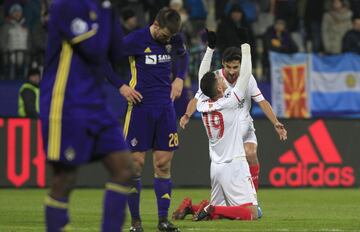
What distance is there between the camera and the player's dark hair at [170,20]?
34.2ft

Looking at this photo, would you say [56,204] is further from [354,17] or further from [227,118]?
[354,17]

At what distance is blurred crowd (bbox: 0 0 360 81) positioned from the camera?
2231 cm

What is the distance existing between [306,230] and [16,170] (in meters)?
8.39

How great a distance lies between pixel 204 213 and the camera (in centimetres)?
1200

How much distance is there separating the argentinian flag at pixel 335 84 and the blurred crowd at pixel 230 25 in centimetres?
78

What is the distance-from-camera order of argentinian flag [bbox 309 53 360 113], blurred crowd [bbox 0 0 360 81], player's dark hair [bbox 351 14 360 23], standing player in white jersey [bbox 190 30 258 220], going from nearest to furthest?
standing player in white jersey [bbox 190 30 258 220] → argentinian flag [bbox 309 53 360 113] → blurred crowd [bbox 0 0 360 81] → player's dark hair [bbox 351 14 360 23]

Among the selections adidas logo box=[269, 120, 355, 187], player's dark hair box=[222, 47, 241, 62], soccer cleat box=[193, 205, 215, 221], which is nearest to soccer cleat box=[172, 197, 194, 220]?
soccer cleat box=[193, 205, 215, 221]

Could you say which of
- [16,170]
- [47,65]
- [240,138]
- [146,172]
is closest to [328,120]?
[146,172]

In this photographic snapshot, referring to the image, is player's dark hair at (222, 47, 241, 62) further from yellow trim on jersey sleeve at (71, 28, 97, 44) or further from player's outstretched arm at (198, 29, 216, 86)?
yellow trim on jersey sleeve at (71, 28, 97, 44)

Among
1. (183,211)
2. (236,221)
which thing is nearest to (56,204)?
(236,221)

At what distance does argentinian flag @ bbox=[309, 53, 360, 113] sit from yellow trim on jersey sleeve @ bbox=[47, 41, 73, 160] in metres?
14.8

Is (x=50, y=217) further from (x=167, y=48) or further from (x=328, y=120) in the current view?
(x=328, y=120)

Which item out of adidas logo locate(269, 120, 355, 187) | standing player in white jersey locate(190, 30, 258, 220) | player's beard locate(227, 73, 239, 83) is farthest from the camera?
adidas logo locate(269, 120, 355, 187)

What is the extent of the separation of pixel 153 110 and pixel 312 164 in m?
7.95
